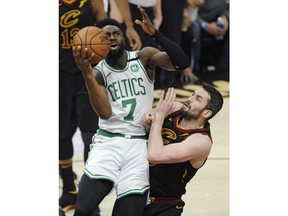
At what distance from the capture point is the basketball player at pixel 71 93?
6.06 m

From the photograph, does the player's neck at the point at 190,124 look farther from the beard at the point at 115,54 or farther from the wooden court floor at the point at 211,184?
the wooden court floor at the point at 211,184

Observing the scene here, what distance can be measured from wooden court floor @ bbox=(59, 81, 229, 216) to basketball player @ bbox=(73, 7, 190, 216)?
1258 millimetres

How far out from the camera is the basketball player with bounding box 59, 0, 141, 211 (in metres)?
6.06

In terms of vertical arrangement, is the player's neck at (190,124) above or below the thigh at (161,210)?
above

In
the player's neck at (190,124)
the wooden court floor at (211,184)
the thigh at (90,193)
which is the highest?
the player's neck at (190,124)

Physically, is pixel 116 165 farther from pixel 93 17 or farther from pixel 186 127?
pixel 93 17

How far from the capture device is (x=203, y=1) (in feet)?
36.6

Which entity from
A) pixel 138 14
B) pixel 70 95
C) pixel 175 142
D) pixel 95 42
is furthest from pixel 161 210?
pixel 138 14

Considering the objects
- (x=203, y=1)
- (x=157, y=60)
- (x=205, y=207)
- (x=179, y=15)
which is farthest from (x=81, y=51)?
(x=203, y=1)

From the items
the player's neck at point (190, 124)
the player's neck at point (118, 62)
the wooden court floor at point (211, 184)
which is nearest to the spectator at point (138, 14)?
the wooden court floor at point (211, 184)

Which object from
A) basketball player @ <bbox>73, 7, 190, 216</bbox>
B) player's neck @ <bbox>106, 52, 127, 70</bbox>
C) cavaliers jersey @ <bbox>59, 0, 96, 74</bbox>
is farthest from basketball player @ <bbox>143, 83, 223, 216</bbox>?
cavaliers jersey @ <bbox>59, 0, 96, 74</bbox>

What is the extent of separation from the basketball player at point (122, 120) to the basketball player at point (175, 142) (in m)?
0.10

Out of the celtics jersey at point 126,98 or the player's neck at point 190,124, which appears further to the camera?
the celtics jersey at point 126,98

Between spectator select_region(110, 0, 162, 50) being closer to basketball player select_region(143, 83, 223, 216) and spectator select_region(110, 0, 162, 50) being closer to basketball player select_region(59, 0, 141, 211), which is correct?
basketball player select_region(59, 0, 141, 211)
